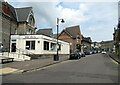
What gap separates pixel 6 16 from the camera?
26719 mm

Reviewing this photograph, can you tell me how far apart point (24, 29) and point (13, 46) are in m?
5.24

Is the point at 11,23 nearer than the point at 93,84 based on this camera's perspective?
No

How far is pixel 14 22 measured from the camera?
1182 inches

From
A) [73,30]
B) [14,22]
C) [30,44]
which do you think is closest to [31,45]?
[30,44]

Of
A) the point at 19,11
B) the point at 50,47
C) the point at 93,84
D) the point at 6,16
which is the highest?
the point at 19,11

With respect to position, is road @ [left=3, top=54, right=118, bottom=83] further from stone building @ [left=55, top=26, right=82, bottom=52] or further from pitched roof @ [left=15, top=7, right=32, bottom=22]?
stone building @ [left=55, top=26, right=82, bottom=52]

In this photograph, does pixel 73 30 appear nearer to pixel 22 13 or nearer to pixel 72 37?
pixel 72 37

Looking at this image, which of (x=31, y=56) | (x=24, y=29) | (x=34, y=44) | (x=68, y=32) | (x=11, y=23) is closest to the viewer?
(x=31, y=56)

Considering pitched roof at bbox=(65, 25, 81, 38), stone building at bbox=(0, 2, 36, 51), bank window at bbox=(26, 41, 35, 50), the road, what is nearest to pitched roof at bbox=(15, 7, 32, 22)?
stone building at bbox=(0, 2, 36, 51)

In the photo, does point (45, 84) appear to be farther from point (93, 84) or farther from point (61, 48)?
point (61, 48)

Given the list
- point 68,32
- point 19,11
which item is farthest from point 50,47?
point 68,32

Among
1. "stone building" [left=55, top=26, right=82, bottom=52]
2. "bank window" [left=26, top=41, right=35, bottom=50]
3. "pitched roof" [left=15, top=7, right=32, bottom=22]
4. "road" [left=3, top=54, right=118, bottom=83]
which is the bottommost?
"road" [left=3, top=54, right=118, bottom=83]

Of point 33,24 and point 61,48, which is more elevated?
point 33,24

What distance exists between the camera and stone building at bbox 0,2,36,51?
84.3 feet
